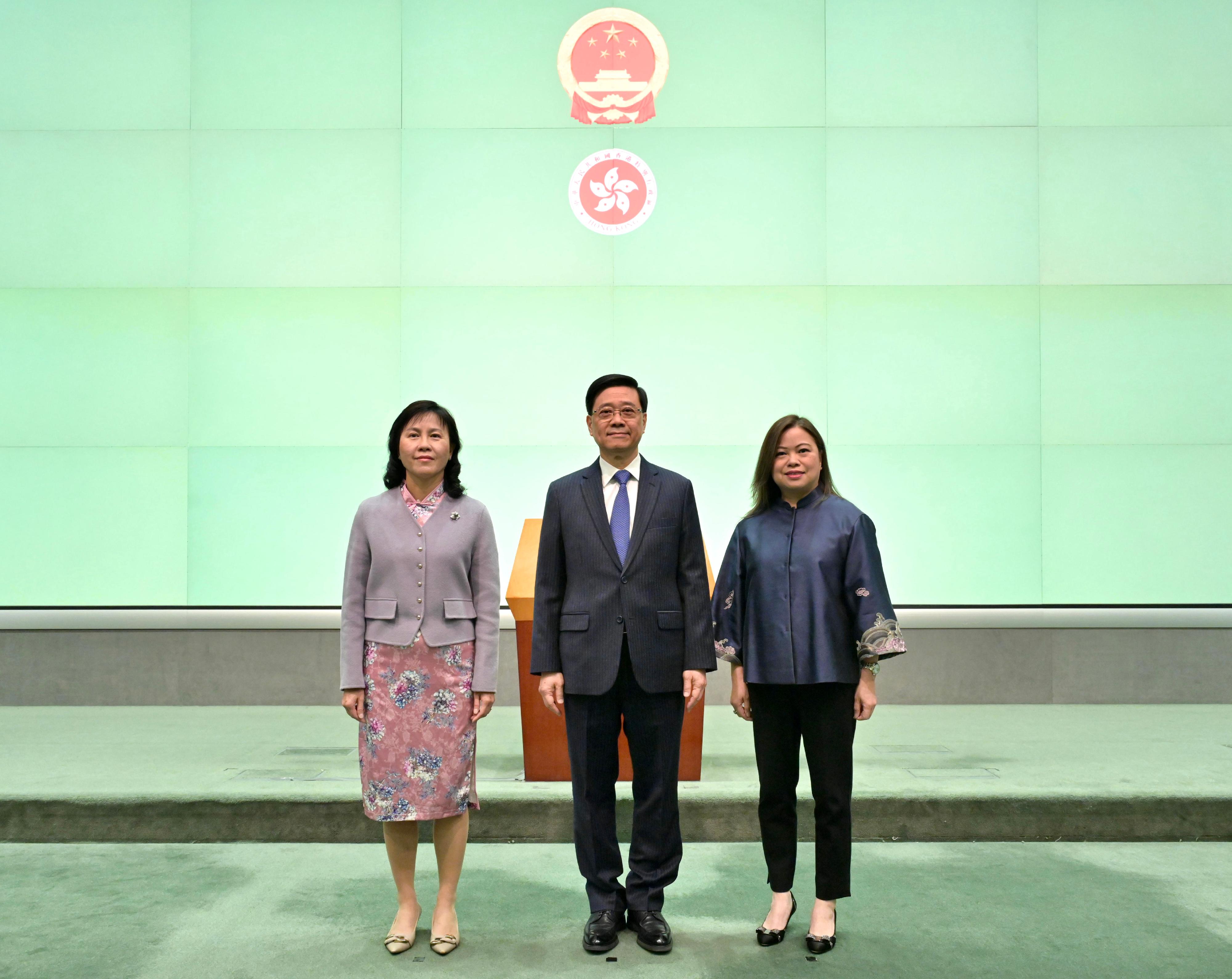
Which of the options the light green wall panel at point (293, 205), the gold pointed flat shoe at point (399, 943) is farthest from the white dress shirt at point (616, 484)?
the light green wall panel at point (293, 205)

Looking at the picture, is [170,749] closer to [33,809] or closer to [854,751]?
[33,809]

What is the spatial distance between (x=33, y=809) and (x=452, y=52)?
19.5ft

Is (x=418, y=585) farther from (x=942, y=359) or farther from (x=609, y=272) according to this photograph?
(x=942, y=359)

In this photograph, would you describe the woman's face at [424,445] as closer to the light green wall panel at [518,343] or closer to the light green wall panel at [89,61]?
the light green wall panel at [518,343]

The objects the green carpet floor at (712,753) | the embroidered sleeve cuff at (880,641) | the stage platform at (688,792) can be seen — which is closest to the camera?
the embroidered sleeve cuff at (880,641)

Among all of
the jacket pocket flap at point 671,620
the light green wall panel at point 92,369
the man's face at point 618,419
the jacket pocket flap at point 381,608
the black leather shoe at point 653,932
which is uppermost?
the light green wall panel at point 92,369

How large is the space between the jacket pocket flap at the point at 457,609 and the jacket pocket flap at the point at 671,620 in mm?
672

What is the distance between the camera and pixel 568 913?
3.71 metres

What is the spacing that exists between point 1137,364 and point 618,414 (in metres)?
5.85

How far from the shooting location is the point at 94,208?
7.66 meters

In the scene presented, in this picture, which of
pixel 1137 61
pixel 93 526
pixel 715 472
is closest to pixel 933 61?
pixel 1137 61

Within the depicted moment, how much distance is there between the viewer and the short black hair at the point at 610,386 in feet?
11.4

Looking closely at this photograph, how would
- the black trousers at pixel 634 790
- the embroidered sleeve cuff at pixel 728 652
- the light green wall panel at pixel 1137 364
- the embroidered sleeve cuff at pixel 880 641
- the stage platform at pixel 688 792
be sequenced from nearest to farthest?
the embroidered sleeve cuff at pixel 880 641
the black trousers at pixel 634 790
the embroidered sleeve cuff at pixel 728 652
the stage platform at pixel 688 792
the light green wall panel at pixel 1137 364

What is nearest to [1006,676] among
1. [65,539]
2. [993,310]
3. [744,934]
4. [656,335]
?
[993,310]
